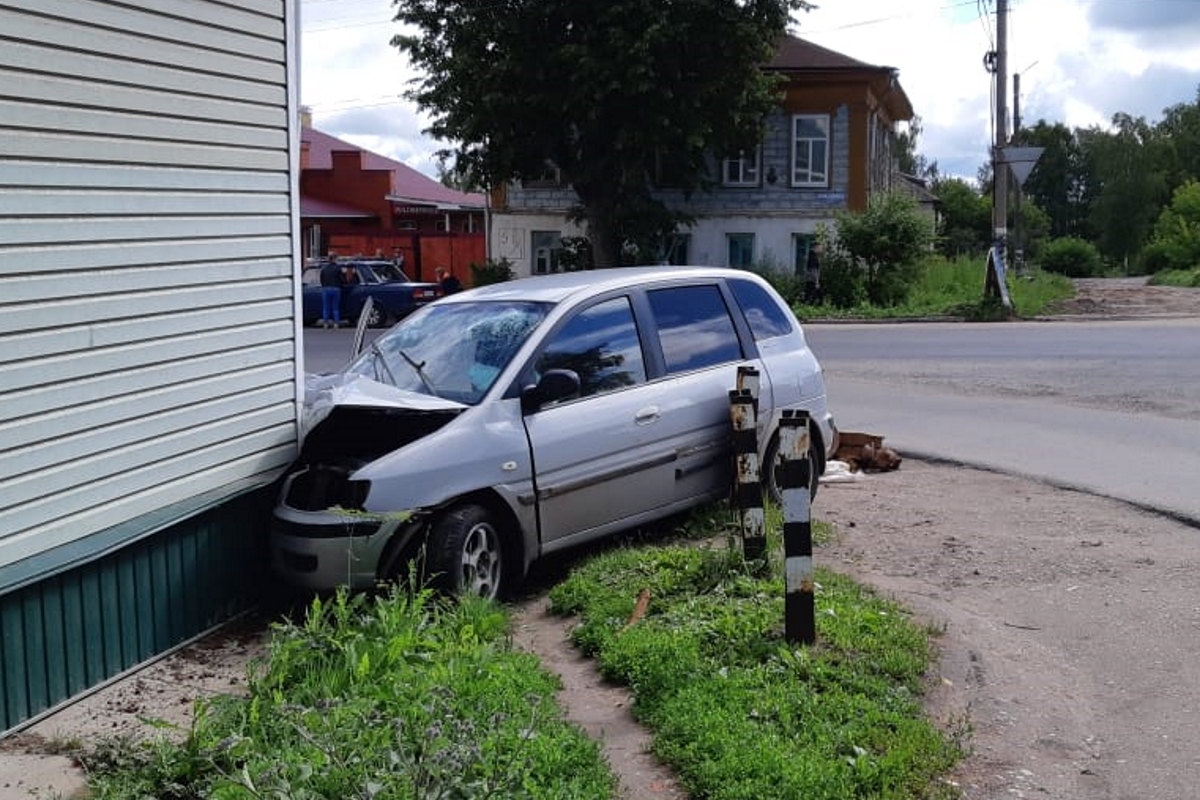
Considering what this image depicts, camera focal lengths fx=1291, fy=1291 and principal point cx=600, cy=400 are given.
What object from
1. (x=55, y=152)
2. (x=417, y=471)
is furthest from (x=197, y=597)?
(x=55, y=152)

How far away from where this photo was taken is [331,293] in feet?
94.3

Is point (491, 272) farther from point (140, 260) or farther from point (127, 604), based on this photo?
point (127, 604)

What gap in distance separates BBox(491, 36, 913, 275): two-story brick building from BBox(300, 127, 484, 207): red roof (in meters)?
14.6

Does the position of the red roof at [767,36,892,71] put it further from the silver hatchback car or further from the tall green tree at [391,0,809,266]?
the silver hatchback car

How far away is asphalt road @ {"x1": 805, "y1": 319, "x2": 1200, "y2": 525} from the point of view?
34.1 ft

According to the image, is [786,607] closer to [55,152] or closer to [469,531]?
[469,531]

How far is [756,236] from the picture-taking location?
35344mm

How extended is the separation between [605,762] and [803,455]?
5.83ft

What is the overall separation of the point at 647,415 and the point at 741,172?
29.2 metres

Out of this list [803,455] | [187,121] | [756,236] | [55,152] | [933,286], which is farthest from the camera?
[756,236]

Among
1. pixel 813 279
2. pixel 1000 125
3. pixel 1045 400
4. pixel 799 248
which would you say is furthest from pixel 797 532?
pixel 799 248

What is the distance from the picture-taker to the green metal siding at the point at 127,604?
516 cm

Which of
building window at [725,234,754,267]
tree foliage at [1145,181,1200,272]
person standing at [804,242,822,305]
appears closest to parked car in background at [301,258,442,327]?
person standing at [804,242,822,305]

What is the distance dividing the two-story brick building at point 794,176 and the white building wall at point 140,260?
2834 centimetres
